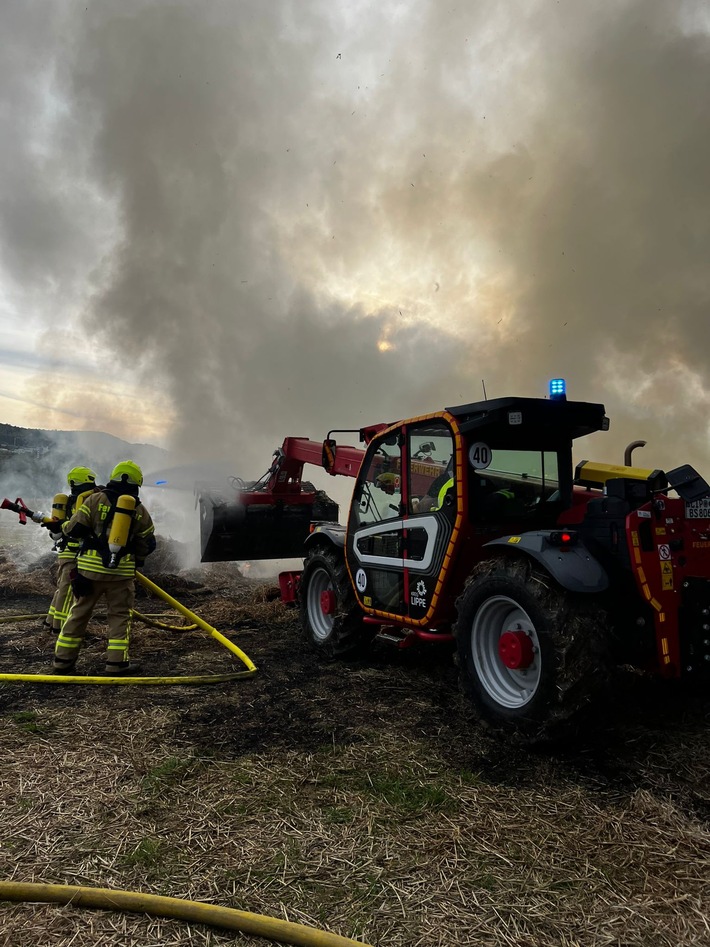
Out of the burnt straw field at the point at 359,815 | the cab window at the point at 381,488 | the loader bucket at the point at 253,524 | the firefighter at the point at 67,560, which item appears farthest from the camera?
the loader bucket at the point at 253,524

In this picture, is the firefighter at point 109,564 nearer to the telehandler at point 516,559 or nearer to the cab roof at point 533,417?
the telehandler at point 516,559

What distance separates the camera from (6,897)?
2531mm

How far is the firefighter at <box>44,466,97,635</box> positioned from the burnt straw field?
1.98m

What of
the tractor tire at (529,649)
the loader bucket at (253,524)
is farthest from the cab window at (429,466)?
the loader bucket at (253,524)

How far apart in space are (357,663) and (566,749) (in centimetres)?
276

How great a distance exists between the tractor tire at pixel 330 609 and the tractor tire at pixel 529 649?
6.70ft

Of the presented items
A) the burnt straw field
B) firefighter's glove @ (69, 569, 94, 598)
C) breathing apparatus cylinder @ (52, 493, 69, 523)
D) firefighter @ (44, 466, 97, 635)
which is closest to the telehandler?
the burnt straw field

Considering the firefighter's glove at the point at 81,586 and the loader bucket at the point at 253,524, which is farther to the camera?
the loader bucket at the point at 253,524

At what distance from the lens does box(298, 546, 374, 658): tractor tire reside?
Answer: 6.30 meters

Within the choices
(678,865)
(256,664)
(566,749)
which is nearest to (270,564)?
(256,664)

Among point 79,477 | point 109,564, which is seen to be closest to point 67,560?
point 79,477

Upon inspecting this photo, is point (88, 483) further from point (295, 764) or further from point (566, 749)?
point (566, 749)

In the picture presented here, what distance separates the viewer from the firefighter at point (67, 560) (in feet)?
24.0

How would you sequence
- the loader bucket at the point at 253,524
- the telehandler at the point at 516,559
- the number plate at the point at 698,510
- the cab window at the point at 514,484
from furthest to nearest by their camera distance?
the loader bucket at the point at 253,524, the cab window at the point at 514,484, the number plate at the point at 698,510, the telehandler at the point at 516,559
